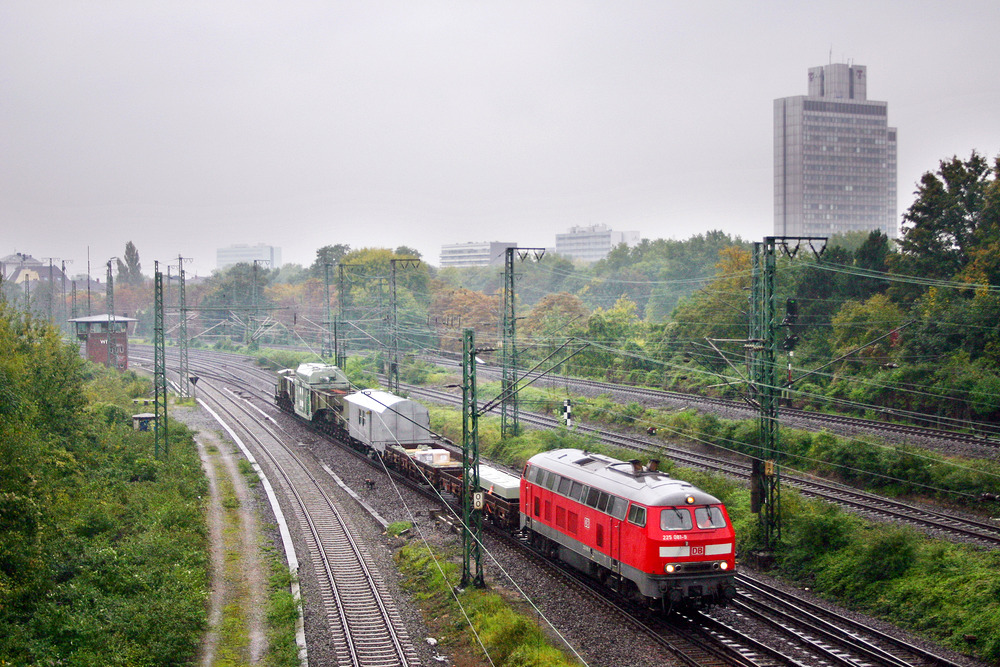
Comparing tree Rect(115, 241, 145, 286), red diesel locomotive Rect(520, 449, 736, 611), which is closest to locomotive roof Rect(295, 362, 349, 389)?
red diesel locomotive Rect(520, 449, 736, 611)

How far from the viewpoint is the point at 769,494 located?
23.9m

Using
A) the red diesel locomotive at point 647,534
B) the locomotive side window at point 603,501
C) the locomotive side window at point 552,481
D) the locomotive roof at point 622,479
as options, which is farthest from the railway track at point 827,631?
the locomotive side window at point 552,481

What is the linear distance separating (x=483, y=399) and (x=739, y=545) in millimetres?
33284

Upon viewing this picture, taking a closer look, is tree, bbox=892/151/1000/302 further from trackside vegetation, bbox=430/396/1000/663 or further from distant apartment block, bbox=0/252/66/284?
distant apartment block, bbox=0/252/66/284

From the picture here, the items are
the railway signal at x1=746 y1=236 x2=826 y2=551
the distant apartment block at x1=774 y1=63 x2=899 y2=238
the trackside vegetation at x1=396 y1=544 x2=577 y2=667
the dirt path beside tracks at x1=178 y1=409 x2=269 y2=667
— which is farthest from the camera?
the distant apartment block at x1=774 y1=63 x2=899 y2=238

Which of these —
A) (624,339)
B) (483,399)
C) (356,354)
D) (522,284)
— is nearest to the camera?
(483,399)

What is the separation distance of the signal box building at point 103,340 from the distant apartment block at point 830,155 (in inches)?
4863

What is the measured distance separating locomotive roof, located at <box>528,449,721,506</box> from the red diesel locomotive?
0.08 ft

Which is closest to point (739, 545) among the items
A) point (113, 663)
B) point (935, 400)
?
point (113, 663)

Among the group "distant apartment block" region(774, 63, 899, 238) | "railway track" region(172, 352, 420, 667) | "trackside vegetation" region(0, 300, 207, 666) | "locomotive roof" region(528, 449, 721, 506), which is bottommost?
"railway track" region(172, 352, 420, 667)

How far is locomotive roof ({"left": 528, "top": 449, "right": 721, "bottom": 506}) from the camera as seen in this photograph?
1795cm

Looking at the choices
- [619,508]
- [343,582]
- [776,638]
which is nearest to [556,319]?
[343,582]

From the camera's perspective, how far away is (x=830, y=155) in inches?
6038

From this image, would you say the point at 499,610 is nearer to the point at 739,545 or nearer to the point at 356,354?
the point at 739,545
